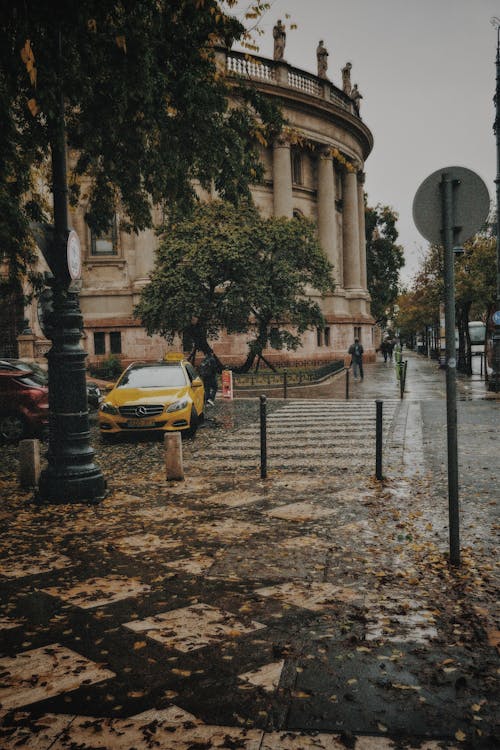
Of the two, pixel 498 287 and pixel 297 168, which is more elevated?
pixel 297 168

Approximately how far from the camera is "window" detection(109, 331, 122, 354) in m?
37.9

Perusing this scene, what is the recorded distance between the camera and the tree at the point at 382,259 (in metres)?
63.6

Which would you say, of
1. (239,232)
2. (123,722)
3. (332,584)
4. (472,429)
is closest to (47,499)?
(332,584)

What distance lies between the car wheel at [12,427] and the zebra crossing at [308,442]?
435 cm

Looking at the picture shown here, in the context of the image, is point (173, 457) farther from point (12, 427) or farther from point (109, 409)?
point (12, 427)

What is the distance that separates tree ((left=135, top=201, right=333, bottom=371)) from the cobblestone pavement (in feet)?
61.9

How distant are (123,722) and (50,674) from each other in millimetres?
676

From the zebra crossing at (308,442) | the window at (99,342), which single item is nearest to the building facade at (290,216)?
the window at (99,342)

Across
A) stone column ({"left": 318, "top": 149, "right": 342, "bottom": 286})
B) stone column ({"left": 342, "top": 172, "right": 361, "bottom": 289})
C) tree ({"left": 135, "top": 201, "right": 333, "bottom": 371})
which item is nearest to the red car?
tree ({"left": 135, "top": 201, "right": 333, "bottom": 371})

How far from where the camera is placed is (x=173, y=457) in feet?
28.9

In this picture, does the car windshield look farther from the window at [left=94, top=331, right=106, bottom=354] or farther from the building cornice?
the building cornice

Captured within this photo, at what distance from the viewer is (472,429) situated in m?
13.1

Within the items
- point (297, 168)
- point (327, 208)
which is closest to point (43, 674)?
point (327, 208)

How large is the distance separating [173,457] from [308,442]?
3768 millimetres
